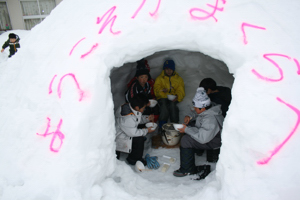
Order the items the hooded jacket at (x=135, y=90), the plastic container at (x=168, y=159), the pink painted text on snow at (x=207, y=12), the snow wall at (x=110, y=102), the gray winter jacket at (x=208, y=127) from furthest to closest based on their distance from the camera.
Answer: the hooded jacket at (x=135, y=90) → the plastic container at (x=168, y=159) → the gray winter jacket at (x=208, y=127) → the pink painted text on snow at (x=207, y=12) → the snow wall at (x=110, y=102)

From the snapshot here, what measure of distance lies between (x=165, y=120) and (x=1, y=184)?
2287 millimetres

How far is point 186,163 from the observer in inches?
99.1

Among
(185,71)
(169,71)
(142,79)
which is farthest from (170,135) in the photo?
(185,71)

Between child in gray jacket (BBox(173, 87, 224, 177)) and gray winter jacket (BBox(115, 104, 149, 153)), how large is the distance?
580 mm

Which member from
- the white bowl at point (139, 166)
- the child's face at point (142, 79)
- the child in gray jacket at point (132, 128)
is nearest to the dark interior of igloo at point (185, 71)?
the child's face at point (142, 79)

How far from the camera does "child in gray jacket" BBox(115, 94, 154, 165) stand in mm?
2580

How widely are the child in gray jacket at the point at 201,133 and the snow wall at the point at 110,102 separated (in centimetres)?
48

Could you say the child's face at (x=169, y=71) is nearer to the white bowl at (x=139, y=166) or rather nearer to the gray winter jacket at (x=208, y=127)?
the gray winter jacket at (x=208, y=127)

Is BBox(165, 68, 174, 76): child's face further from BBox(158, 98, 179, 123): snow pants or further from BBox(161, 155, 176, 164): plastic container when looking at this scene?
BBox(161, 155, 176, 164): plastic container

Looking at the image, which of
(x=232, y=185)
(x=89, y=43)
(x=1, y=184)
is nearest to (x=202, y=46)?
(x=89, y=43)

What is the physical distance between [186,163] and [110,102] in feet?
4.02

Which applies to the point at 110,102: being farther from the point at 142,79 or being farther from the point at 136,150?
the point at 142,79

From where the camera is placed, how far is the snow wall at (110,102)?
1562 mm

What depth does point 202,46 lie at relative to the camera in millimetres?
2021
